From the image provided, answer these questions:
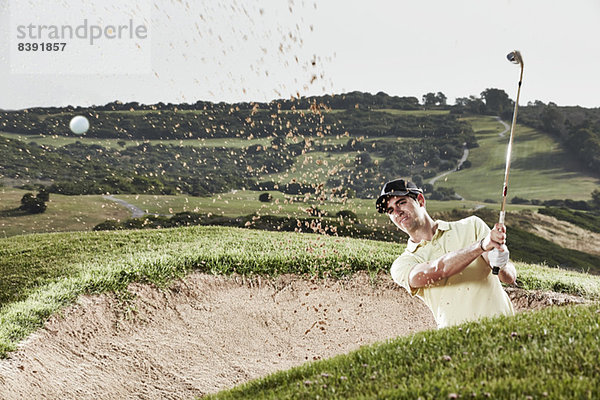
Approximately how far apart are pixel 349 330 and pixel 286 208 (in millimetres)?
17510

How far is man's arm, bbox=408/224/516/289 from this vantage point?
4.05 m

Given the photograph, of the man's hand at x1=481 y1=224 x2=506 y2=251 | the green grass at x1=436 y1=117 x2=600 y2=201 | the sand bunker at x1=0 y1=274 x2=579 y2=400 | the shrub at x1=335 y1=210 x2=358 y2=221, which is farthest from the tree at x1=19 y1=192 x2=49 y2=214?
the green grass at x1=436 y1=117 x2=600 y2=201

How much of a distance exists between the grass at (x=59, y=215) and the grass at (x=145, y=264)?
29.4 ft

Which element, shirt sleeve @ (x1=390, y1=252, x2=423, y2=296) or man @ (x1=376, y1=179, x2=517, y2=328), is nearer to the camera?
man @ (x1=376, y1=179, x2=517, y2=328)

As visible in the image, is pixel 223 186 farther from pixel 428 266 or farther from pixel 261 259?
pixel 428 266

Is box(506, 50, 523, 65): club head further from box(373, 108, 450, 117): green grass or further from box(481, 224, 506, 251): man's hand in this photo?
box(373, 108, 450, 117): green grass

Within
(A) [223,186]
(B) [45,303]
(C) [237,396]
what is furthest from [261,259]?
(A) [223,186]

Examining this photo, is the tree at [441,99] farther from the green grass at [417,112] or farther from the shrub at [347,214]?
the shrub at [347,214]

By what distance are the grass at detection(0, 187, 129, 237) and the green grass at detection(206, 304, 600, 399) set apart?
19.0 meters

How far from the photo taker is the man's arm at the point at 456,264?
4.05 m

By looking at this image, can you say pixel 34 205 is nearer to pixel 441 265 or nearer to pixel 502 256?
pixel 441 265

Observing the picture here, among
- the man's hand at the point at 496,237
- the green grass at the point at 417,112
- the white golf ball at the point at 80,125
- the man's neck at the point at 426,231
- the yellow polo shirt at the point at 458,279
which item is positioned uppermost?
the green grass at the point at 417,112

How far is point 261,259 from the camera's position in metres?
11.5

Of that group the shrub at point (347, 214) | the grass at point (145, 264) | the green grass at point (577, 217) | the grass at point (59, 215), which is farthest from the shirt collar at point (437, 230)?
the green grass at point (577, 217)
